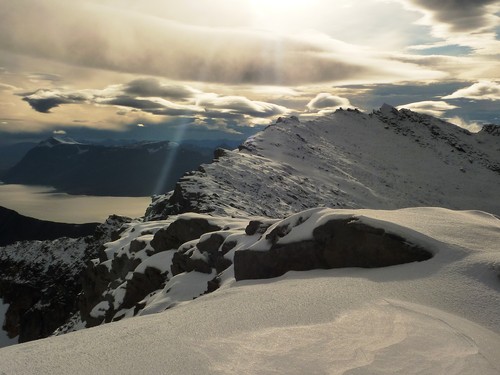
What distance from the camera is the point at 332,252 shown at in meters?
11.1

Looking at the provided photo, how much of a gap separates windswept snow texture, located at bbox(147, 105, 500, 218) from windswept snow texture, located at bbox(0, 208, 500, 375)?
88.2 feet

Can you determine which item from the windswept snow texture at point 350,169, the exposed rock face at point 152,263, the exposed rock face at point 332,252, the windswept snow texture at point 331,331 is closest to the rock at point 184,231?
the exposed rock face at point 152,263

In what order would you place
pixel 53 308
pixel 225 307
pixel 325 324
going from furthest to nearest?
pixel 53 308 < pixel 225 307 < pixel 325 324

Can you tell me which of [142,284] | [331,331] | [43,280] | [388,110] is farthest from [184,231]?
[388,110]

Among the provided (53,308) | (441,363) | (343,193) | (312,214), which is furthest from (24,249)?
(441,363)

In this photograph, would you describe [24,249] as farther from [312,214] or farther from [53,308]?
[312,214]

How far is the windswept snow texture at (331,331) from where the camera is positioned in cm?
533

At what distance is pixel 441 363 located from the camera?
5.15 metres

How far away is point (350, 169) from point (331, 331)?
91041 mm

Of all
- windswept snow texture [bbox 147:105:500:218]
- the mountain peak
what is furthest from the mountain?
the mountain peak

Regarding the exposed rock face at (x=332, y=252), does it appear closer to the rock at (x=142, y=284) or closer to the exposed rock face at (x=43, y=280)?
the rock at (x=142, y=284)

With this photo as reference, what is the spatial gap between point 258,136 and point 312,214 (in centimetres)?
8283

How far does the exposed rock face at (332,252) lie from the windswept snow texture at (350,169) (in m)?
22.3

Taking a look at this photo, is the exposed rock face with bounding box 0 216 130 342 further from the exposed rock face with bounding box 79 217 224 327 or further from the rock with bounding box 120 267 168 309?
the rock with bounding box 120 267 168 309
